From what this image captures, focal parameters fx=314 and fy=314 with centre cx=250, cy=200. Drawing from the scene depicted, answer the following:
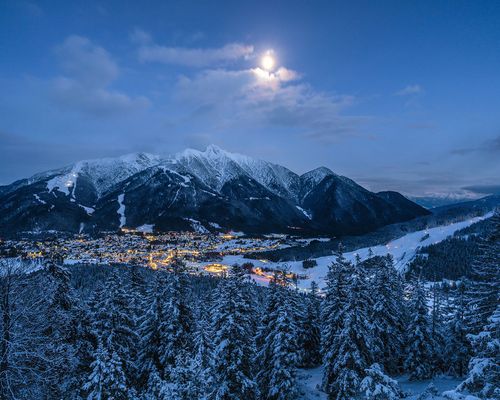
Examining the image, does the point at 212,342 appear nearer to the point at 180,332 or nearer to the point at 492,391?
the point at 180,332

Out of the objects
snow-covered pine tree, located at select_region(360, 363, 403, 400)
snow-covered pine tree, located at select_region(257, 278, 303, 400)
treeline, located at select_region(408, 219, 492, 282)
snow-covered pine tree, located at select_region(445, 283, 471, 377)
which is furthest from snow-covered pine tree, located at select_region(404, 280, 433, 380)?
treeline, located at select_region(408, 219, 492, 282)

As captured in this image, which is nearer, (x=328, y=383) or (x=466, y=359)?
(x=328, y=383)

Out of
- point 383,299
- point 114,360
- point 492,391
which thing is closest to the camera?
point 492,391

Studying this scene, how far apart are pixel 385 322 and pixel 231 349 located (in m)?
21.7

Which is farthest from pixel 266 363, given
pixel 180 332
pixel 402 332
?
pixel 402 332

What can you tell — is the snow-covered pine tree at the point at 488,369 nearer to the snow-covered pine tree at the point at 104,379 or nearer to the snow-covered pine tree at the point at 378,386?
the snow-covered pine tree at the point at 378,386

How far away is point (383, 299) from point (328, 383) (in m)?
13.4

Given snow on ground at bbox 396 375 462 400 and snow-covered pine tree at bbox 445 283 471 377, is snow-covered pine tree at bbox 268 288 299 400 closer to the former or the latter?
snow on ground at bbox 396 375 462 400

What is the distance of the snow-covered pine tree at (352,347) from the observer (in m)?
25.1

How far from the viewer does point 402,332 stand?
40719mm

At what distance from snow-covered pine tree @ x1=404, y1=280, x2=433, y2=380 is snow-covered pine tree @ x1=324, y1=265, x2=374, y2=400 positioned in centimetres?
1097

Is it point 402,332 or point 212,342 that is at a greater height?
point 212,342

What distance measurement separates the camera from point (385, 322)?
121 ft

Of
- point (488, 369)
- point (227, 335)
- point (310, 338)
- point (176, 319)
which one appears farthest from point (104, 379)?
point (310, 338)
